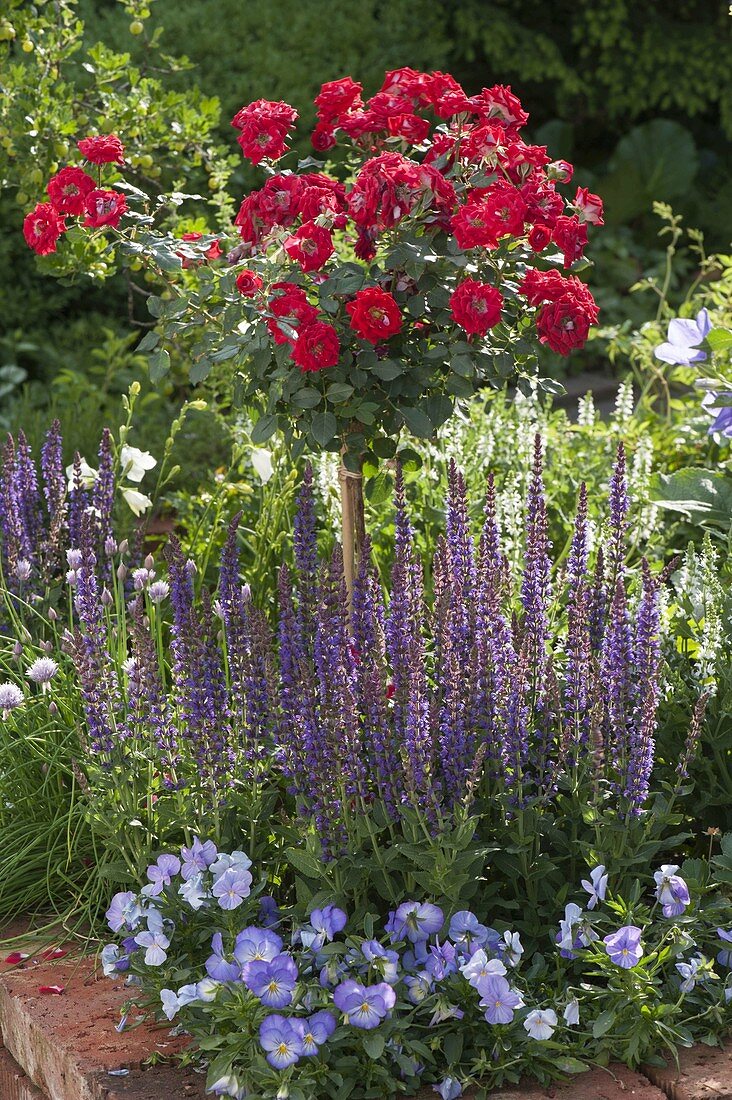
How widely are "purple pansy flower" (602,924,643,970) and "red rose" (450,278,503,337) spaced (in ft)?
3.77

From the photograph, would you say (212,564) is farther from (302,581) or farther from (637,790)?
(637,790)

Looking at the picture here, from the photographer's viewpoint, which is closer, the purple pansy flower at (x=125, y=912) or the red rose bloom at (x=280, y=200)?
the purple pansy flower at (x=125, y=912)

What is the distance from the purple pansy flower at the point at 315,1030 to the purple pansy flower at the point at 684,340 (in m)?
1.74

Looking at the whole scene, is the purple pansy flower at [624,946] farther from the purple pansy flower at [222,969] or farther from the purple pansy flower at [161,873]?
the purple pansy flower at [161,873]

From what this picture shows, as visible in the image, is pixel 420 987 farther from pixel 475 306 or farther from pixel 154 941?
pixel 475 306

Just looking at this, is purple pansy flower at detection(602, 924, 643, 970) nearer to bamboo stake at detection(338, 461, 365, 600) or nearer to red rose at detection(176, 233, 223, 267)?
bamboo stake at detection(338, 461, 365, 600)

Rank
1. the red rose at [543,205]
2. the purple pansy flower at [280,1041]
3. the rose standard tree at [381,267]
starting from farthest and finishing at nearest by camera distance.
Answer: the red rose at [543,205], the rose standard tree at [381,267], the purple pansy flower at [280,1041]

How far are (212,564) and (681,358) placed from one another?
62.4 inches

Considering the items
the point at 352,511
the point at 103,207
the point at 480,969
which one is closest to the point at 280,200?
the point at 103,207

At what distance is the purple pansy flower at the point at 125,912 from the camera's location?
252 centimetres

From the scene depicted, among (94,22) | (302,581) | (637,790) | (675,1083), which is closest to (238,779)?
(302,581)

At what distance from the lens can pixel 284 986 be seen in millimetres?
2283

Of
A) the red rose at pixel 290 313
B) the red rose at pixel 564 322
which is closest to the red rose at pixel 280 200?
the red rose at pixel 290 313

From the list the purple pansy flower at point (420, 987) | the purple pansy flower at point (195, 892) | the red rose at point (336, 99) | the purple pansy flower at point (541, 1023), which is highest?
the red rose at point (336, 99)
